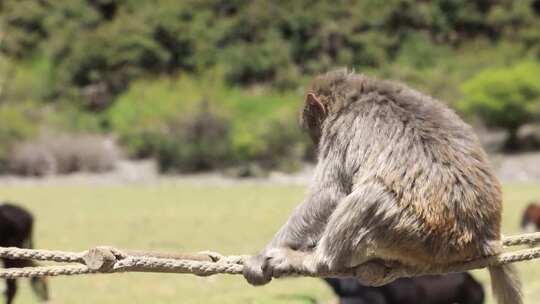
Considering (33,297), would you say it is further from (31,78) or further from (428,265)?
(31,78)

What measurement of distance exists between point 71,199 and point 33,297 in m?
14.7

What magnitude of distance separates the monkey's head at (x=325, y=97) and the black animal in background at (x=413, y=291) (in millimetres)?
2851

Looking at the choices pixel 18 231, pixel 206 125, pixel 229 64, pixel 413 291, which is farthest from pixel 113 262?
pixel 229 64

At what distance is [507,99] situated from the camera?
33.7 metres

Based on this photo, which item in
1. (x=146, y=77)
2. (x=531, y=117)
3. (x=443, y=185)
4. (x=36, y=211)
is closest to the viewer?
(x=443, y=185)

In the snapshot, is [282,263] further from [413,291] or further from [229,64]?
[229,64]

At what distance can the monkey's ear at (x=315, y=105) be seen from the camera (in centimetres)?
544

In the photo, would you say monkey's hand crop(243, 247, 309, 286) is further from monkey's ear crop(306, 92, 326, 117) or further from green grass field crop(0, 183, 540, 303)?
green grass field crop(0, 183, 540, 303)

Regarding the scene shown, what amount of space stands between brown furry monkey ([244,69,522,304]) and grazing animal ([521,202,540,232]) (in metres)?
11.1

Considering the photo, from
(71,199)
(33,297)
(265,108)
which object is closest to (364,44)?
(265,108)

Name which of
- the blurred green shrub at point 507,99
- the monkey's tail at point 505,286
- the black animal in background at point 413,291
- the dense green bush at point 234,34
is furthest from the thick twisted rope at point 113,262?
the dense green bush at point 234,34

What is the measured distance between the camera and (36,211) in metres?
22.1

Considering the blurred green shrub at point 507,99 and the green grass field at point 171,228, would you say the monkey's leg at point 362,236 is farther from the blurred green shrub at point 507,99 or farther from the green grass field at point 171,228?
the blurred green shrub at point 507,99

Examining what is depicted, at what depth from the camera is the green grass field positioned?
11.1 m
